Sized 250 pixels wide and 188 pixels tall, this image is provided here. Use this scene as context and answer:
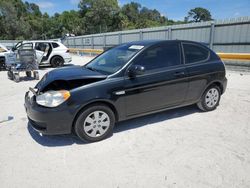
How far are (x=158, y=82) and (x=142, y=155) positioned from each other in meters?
1.41

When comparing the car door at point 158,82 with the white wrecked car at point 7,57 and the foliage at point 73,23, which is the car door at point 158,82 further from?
the foliage at point 73,23

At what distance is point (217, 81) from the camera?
4.87 meters

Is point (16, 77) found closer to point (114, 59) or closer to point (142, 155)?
point (114, 59)

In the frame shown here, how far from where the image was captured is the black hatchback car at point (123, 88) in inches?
134

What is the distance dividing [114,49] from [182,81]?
157 cm

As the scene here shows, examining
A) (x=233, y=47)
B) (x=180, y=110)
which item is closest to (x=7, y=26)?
(x=233, y=47)

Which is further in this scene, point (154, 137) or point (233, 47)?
point (233, 47)

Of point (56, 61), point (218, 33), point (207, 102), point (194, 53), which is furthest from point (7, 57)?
point (218, 33)

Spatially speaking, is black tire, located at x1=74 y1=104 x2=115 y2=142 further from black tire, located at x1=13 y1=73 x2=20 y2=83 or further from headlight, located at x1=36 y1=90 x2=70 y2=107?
black tire, located at x1=13 y1=73 x2=20 y2=83

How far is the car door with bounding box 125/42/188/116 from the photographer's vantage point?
12.6 feet

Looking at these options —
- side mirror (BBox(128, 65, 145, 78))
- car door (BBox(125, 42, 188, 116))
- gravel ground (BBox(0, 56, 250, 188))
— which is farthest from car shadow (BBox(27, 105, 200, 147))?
side mirror (BBox(128, 65, 145, 78))

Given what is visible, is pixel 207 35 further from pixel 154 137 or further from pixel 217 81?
pixel 154 137

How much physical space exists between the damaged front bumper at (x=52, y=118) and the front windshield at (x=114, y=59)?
1.01 meters

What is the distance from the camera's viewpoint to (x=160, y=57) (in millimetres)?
4199
